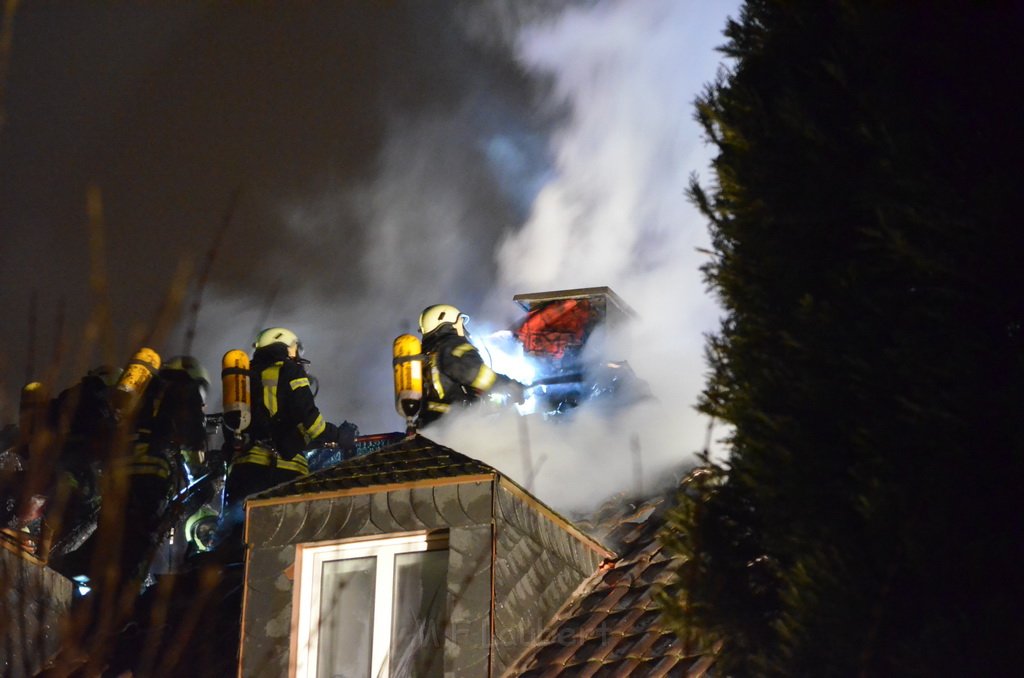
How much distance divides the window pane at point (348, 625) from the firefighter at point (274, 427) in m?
3.52

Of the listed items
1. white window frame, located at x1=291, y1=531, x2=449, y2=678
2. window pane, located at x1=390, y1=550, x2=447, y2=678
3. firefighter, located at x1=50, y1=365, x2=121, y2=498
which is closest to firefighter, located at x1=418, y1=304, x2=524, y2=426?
firefighter, located at x1=50, y1=365, x2=121, y2=498

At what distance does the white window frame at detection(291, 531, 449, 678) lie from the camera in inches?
323

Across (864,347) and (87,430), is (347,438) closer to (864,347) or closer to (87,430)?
(87,430)

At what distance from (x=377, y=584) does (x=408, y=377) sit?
12.6 ft

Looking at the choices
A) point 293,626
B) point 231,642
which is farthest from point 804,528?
point 231,642

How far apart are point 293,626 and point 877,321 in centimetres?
469

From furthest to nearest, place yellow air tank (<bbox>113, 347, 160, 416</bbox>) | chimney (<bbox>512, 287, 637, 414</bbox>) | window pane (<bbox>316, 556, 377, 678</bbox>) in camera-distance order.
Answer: chimney (<bbox>512, 287, 637, 414</bbox>) < yellow air tank (<bbox>113, 347, 160, 416</bbox>) < window pane (<bbox>316, 556, 377, 678</bbox>)

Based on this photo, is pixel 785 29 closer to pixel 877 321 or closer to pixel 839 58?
pixel 839 58

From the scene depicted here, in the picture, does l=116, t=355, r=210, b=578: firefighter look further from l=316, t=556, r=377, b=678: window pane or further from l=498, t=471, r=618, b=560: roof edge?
l=498, t=471, r=618, b=560: roof edge

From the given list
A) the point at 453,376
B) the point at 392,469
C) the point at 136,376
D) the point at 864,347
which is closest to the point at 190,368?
the point at 136,376

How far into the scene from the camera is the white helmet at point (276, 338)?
12.9m

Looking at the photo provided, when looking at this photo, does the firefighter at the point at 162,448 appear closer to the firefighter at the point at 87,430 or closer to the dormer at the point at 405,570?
the firefighter at the point at 87,430

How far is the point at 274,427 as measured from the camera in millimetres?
12359

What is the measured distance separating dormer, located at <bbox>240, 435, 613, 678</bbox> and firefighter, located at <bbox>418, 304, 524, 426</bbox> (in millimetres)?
3419
